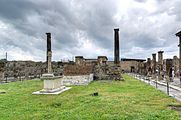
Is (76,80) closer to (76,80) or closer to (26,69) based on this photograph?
(76,80)

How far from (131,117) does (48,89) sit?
1030 centimetres

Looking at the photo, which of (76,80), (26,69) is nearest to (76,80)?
(76,80)

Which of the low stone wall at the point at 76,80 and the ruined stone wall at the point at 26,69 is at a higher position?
the ruined stone wall at the point at 26,69

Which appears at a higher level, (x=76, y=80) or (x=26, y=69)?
(x=26, y=69)

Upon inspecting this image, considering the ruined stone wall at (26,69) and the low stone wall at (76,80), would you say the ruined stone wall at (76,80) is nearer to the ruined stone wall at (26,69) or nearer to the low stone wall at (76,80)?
the low stone wall at (76,80)

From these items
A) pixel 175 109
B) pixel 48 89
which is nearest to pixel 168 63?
pixel 48 89

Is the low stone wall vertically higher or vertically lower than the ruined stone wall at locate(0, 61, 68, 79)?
lower

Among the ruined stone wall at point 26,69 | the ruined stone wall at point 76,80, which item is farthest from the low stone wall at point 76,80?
the ruined stone wall at point 26,69

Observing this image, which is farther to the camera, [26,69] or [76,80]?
[26,69]

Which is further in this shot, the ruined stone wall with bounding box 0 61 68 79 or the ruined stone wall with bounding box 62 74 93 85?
the ruined stone wall with bounding box 0 61 68 79

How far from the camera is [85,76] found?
27.4 metres

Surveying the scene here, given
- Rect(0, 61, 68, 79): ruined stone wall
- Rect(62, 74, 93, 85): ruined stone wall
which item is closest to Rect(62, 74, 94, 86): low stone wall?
Rect(62, 74, 93, 85): ruined stone wall

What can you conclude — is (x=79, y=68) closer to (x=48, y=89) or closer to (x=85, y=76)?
(x=85, y=76)

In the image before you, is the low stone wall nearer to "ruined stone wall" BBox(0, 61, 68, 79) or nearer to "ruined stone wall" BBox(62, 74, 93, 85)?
"ruined stone wall" BBox(62, 74, 93, 85)
